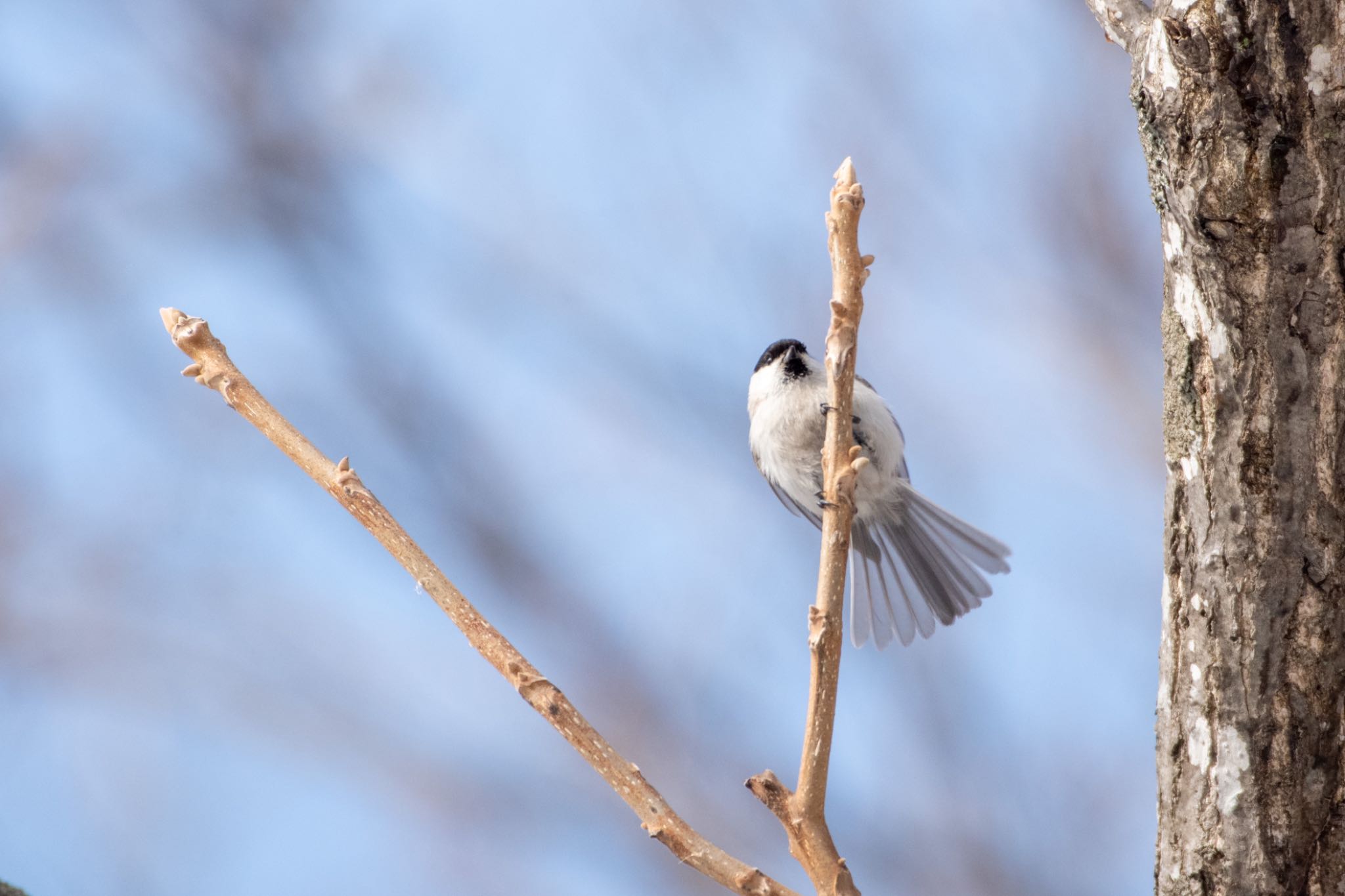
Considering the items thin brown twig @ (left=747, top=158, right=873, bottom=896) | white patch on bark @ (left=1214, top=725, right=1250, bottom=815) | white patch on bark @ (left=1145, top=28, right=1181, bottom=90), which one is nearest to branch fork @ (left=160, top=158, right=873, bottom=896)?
thin brown twig @ (left=747, top=158, right=873, bottom=896)

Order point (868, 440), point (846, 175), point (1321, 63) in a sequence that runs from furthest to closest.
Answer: point (868, 440), point (846, 175), point (1321, 63)

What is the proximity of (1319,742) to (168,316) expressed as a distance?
1.19 metres

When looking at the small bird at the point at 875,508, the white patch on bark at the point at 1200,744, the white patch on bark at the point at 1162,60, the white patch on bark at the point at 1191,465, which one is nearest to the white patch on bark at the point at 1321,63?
the white patch on bark at the point at 1162,60

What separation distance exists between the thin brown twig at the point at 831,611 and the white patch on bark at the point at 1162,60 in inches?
10.5

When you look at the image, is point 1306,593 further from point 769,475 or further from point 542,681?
point 769,475

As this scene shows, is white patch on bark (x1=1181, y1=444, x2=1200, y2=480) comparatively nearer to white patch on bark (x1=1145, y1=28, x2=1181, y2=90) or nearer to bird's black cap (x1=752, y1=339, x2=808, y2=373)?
white patch on bark (x1=1145, y1=28, x2=1181, y2=90)

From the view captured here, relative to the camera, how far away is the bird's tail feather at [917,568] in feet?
8.57

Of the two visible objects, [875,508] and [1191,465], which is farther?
[875,508]

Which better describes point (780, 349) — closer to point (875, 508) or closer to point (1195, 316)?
point (875, 508)

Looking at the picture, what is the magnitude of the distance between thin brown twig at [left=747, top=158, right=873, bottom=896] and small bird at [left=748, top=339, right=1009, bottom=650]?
119cm

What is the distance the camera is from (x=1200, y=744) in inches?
42.5

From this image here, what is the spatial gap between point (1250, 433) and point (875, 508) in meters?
1.76

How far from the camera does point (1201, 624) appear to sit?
107cm

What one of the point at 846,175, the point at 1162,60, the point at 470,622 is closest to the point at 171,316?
the point at 470,622
